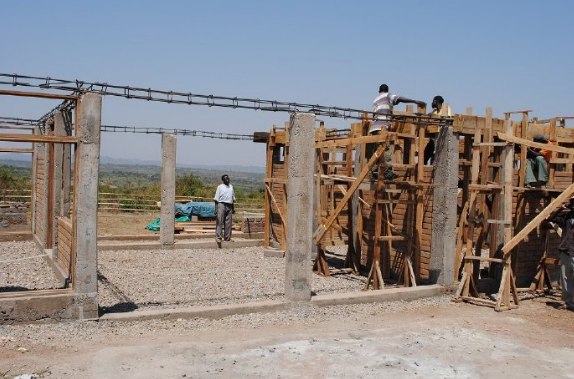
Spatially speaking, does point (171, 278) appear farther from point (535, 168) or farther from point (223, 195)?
point (535, 168)

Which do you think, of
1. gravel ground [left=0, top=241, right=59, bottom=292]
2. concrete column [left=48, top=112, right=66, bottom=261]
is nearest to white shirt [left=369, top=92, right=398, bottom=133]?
concrete column [left=48, top=112, right=66, bottom=261]

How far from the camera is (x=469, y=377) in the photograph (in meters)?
6.97

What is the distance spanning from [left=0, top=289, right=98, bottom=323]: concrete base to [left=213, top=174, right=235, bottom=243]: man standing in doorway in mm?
9462

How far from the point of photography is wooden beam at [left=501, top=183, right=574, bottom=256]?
34.3 feet

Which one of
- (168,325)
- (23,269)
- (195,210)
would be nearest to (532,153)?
(168,325)

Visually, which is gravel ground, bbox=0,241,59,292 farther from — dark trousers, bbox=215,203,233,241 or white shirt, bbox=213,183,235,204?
white shirt, bbox=213,183,235,204

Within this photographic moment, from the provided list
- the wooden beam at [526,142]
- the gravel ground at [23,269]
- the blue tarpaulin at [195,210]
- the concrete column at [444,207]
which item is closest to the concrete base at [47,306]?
the gravel ground at [23,269]

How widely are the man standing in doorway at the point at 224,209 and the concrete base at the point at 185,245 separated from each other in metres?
0.22

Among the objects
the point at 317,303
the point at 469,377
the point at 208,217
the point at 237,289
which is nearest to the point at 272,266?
the point at 237,289

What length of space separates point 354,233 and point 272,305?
16.4ft

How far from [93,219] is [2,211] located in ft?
37.7

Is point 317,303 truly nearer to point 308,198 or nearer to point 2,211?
point 308,198

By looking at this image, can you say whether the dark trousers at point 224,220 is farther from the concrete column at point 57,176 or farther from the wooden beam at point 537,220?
the wooden beam at point 537,220

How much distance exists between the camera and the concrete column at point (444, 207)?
1129cm
